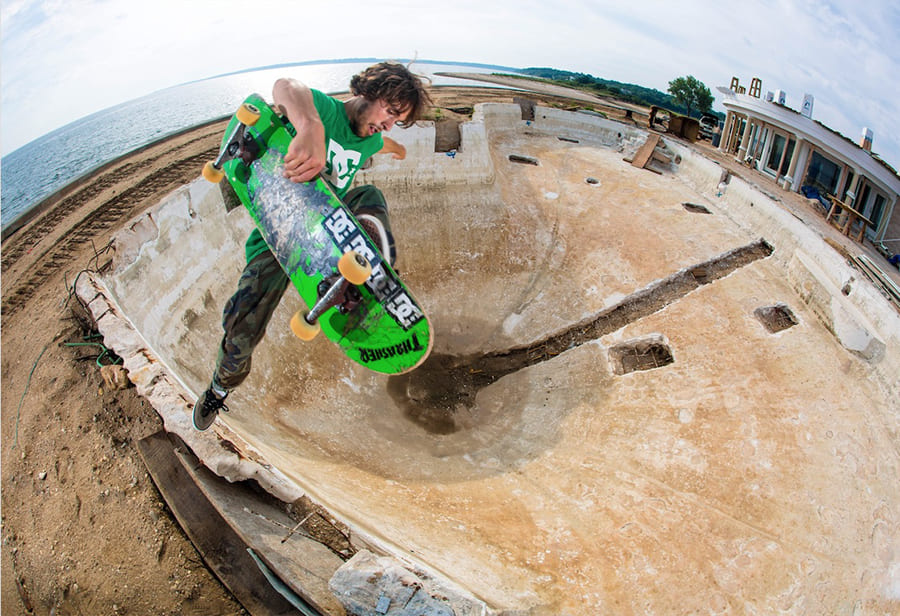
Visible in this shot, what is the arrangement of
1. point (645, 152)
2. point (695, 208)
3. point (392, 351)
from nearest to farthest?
point (392, 351) < point (695, 208) < point (645, 152)

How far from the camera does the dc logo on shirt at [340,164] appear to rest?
5.84 metres

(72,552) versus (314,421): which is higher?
(72,552)

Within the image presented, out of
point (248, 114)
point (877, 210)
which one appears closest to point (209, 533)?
point (248, 114)

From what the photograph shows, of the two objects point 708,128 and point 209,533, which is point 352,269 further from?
point 708,128

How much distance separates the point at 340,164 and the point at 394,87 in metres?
1.21

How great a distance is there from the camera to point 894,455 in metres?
7.73

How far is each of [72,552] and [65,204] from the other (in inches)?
524

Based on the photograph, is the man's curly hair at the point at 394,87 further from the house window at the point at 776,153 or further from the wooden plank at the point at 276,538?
the house window at the point at 776,153

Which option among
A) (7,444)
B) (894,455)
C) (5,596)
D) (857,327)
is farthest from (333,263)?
(857,327)

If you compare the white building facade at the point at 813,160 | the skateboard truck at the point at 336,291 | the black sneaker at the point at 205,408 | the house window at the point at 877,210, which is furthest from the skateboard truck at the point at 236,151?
the house window at the point at 877,210

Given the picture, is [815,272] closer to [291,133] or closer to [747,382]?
[747,382]

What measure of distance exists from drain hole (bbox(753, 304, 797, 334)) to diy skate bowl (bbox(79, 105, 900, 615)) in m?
0.05

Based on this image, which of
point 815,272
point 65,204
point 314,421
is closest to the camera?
point 314,421

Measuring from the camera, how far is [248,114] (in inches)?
221
